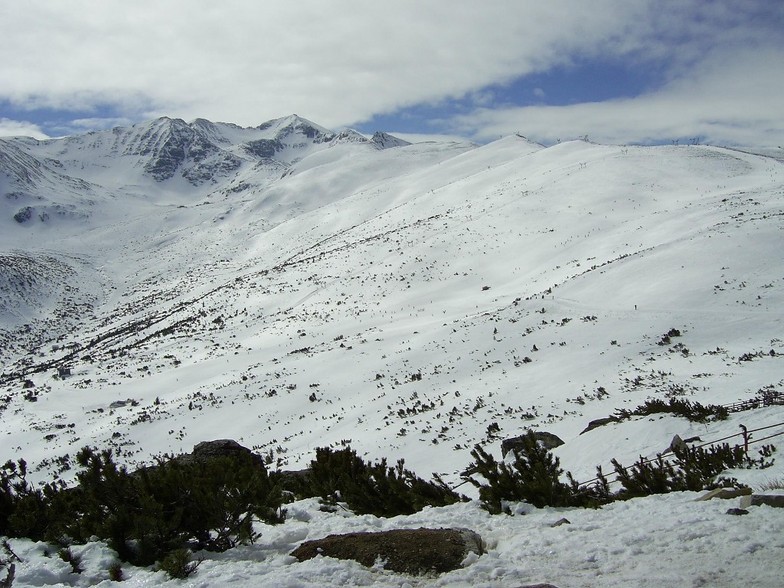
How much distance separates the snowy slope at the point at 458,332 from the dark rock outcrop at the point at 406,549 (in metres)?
0.37

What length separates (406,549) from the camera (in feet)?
16.7

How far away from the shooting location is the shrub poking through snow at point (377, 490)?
794 cm

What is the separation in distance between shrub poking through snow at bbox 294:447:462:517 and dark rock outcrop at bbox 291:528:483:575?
88.8 inches

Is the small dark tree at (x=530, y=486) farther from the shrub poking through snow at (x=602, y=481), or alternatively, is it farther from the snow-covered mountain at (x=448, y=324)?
the snow-covered mountain at (x=448, y=324)

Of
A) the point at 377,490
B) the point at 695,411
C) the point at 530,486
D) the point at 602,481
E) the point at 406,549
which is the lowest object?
the point at 377,490

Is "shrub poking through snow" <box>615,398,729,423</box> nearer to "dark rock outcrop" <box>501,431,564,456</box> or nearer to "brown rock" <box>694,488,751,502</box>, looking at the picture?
"dark rock outcrop" <box>501,431,564,456</box>

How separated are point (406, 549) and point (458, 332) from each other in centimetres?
2562

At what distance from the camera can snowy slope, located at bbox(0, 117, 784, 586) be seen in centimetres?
1709

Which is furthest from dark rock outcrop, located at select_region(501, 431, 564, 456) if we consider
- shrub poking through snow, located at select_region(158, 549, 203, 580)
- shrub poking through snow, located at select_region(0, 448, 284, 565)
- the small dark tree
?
shrub poking through snow, located at select_region(158, 549, 203, 580)

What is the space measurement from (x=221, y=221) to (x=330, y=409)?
118138mm

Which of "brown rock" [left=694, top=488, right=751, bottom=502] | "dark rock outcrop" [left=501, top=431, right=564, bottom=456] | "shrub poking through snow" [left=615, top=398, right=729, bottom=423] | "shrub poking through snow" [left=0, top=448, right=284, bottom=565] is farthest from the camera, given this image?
"dark rock outcrop" [left=501, top=431, right=564, bottom=456]

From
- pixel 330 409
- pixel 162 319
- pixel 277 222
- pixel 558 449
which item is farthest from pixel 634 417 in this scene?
pixel 277 222

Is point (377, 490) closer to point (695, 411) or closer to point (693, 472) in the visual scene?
point (693, 472)

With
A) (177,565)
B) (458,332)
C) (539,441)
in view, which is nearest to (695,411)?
(539,441)
